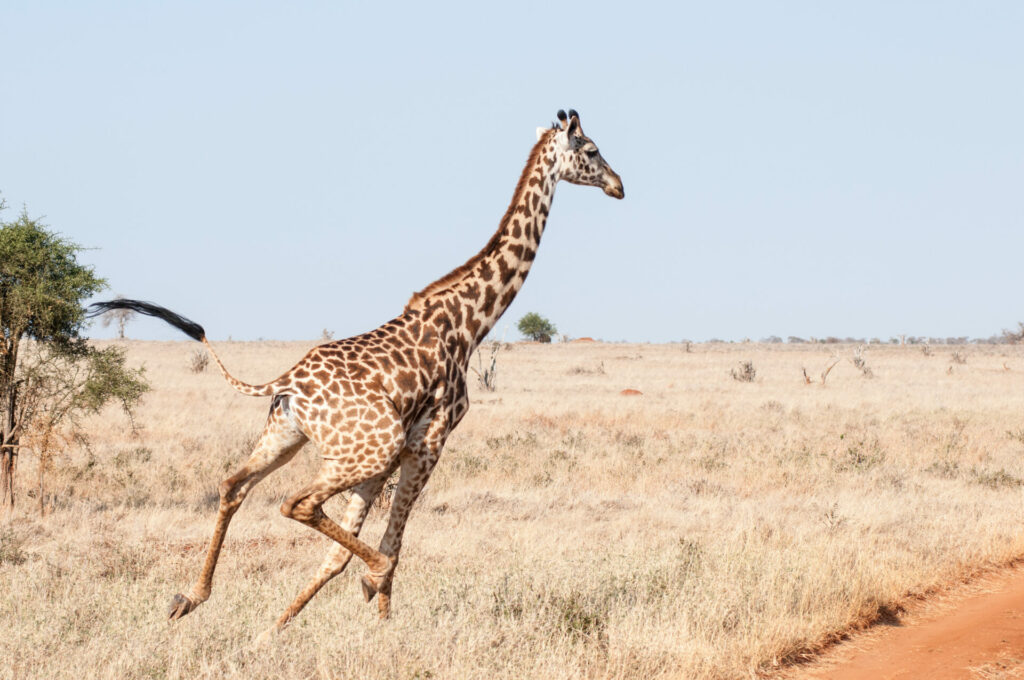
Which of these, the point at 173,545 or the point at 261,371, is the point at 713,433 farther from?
the point at 261,371

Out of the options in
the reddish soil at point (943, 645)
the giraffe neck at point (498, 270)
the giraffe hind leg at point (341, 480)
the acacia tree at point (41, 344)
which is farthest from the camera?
the acacia tree at point (41, 344)

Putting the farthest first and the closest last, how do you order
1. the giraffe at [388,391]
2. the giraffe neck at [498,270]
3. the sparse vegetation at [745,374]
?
the sparse vegetation at [745,374], the giraffe neck at [498,270], the giraffe at [388,391]

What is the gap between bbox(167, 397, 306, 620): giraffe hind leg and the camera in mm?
5738

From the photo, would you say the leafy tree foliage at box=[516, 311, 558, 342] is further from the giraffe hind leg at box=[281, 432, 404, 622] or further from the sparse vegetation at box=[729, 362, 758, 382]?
the giraffe hind leg at box=[281, 432, 404, 622]

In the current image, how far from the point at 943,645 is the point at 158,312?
21.5 feet

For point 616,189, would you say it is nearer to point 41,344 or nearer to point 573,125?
→ point 573,125

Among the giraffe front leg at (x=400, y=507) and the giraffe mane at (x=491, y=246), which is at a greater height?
the giraffe mane at (x=491, y=246)

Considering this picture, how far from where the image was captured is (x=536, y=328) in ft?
274

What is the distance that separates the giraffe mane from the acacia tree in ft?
25.9

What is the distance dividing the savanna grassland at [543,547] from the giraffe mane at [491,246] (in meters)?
2.20

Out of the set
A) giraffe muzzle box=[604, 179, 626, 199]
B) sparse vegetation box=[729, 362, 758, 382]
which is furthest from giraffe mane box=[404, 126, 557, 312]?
sparse vegetation box=[729, 362, 758, 382]

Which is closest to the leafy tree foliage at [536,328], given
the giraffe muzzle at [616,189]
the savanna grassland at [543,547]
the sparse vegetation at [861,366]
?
the sparse vegetation at [861,366]

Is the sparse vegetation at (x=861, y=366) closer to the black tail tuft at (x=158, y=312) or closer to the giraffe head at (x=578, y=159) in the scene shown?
the giraffe head at (x=578, y=159)

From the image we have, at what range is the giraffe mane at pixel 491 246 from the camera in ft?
21.5
